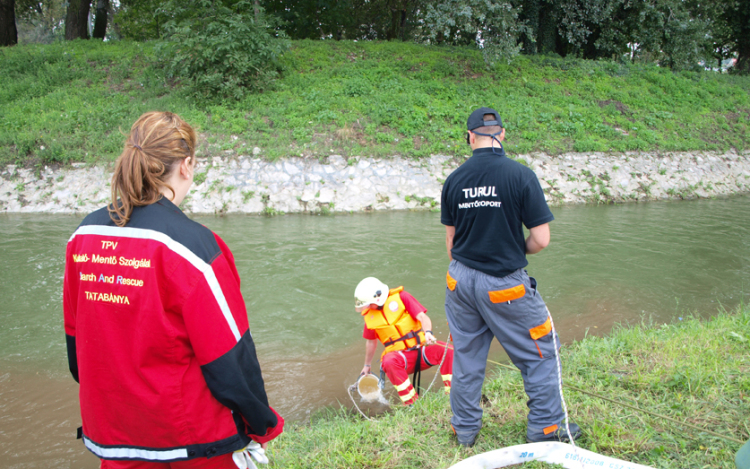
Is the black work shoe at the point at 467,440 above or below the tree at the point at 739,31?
below

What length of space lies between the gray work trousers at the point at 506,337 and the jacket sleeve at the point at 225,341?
5.33 ft

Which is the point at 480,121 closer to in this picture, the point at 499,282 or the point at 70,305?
the point at 499,282

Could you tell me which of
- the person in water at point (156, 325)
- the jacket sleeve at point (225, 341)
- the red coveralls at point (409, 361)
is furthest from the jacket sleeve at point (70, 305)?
the red coveralls at point (409, 361)

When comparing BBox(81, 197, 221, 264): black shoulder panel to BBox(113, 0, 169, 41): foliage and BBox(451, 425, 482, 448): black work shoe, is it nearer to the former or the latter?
BBox(451, 425, 482, 448): black work shoe

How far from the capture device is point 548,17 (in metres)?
23.8

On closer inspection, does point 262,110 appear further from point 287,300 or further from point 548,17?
point 548,17

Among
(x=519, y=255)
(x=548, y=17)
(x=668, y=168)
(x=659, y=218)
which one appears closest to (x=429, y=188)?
(x=659, y=218)

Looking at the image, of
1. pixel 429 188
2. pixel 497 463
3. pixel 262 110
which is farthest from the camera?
pixel 262 110

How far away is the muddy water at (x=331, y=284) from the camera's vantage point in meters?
4.88

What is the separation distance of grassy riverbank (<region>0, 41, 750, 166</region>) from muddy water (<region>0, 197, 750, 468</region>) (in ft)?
11.6

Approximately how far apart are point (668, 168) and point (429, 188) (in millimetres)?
8758

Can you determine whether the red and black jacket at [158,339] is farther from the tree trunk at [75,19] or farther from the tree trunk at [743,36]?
the tree trunk at [743,36]

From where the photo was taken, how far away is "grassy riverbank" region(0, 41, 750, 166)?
1514 cm

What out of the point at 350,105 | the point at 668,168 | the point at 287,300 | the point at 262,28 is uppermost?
the point at 262,28
